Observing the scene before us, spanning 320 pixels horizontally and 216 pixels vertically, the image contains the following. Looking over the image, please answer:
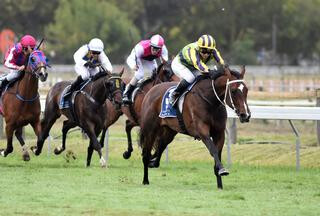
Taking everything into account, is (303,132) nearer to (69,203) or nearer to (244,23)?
(69,203)

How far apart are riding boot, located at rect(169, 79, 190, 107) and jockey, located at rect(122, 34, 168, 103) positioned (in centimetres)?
353

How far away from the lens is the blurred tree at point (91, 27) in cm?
6988

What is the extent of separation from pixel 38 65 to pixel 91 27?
52904 millimetres

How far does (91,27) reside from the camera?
2734 inches

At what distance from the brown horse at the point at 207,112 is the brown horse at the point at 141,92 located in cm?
288

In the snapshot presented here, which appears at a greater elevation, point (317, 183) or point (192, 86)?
point (192, 86)

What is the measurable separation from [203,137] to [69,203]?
289 cm

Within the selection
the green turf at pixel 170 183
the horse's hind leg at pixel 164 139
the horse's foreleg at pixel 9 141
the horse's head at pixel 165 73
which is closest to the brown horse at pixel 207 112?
the horse's hind leg at pixel 164 139

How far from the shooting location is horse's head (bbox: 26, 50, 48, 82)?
54.8ft

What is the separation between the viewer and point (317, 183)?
1430 cm

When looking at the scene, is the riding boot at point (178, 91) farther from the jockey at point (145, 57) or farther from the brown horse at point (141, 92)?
the jockey at point (145, 57)

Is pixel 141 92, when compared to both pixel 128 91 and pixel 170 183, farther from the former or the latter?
pixel 170 183

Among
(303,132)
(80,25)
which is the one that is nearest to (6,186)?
(303,132)

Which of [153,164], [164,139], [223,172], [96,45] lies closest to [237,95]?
[223,172]
